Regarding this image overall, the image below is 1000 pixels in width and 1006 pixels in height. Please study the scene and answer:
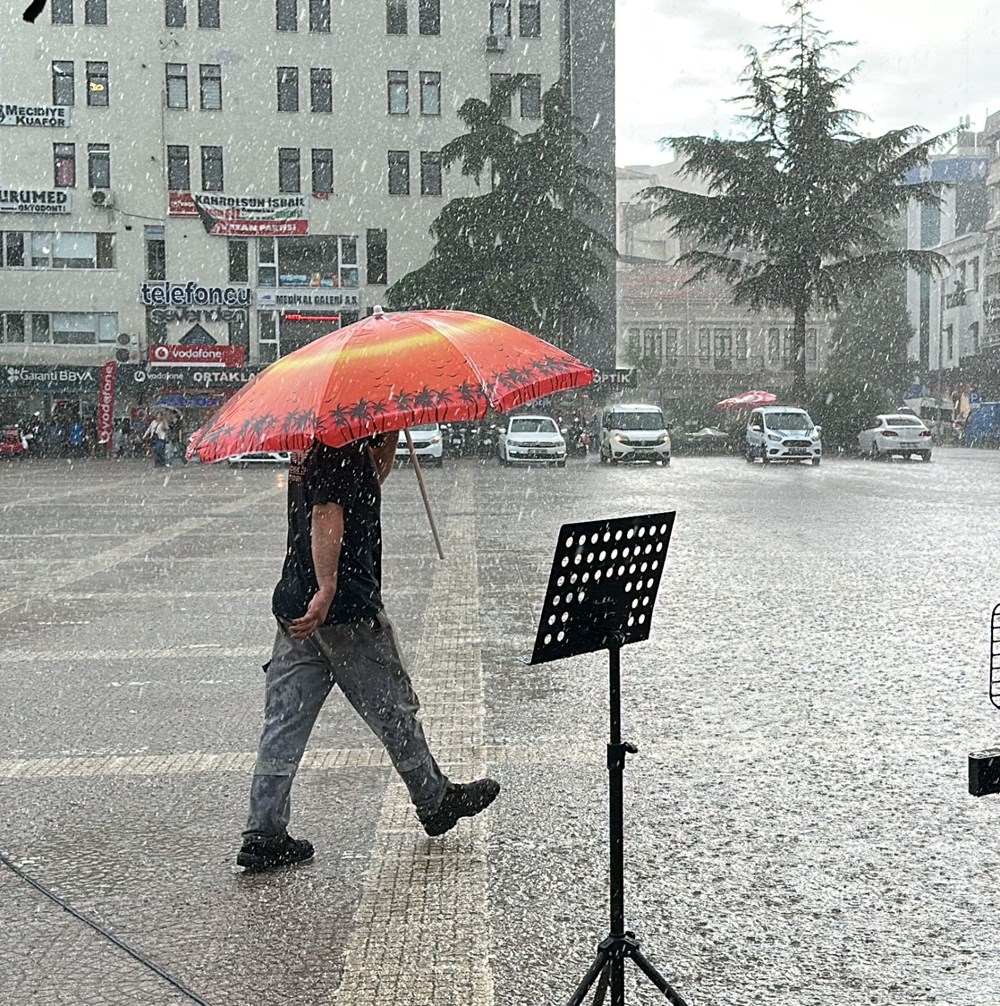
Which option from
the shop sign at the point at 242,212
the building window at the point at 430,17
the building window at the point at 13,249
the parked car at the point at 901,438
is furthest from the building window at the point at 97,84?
the parked car at the point at 901,438

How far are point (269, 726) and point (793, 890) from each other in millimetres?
1695

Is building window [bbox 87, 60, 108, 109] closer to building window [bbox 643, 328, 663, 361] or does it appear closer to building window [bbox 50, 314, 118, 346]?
building window [bbox 50, 314, 118, 346]

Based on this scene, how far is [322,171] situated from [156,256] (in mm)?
6933

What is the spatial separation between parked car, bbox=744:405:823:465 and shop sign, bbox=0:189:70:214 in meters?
27.8

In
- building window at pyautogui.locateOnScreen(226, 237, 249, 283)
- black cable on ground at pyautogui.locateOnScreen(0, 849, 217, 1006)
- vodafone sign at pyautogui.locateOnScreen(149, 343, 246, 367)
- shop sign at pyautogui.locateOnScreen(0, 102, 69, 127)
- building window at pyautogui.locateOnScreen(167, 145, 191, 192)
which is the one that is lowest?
black cable on ground at pyautogui.locateOnScreen(0, 849, 217, 1006)

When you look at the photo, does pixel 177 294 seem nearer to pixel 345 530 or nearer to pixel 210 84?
pixel 210 84

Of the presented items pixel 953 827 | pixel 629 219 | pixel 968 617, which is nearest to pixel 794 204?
pixel 968 617

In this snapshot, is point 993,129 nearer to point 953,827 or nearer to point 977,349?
point 977,349

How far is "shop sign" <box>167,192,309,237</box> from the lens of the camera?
5425cm

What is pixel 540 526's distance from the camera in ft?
59.6

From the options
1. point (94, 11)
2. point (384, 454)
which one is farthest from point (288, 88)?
point (384, 454)

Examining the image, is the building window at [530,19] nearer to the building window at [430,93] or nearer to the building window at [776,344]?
the building window at [430,93]

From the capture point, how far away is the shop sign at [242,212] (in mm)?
54250

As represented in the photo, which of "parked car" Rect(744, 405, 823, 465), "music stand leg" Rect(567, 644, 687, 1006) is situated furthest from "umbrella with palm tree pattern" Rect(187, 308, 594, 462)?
"parked car" Rect(744, 405, 823, 465)
